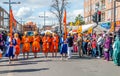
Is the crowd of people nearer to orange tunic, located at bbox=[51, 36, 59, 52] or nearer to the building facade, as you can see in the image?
orange tunic, located at bbox=[51, 36, 59, 52]

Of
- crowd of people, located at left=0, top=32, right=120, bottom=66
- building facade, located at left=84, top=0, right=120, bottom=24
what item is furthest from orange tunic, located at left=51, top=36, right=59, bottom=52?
building facade, located at left=84, top=0, right=120, bottom=24

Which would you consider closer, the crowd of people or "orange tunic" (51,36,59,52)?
the crowd of people

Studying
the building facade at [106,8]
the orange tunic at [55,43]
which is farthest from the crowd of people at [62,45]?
the building facade at [106,8]

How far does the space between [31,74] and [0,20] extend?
95.3 m

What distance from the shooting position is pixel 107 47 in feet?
75.2

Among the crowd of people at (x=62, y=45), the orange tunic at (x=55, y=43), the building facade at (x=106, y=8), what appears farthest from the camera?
the building facade at (x=106, y=8)

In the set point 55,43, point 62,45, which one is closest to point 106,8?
point 55,43

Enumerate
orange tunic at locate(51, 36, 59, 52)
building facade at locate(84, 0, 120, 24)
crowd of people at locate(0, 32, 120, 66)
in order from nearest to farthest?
crowd of people at locate(0, 32, 120, 66)
orange tunic at locate(51, 36, 59, 52)
building facade at locate(84, 0, 120, 24)

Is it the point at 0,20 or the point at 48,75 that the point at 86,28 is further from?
the point at 0,20

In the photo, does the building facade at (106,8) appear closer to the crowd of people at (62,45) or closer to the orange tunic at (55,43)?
the crowd of people at (62,45)

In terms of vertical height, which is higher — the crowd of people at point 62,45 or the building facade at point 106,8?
the building facade at point 106,8

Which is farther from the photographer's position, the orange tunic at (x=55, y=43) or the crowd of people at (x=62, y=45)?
the orange tunic at (x=55, y=43)

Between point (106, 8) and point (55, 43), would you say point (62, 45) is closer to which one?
point (55, 43)

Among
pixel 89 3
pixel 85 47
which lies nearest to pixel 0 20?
pixel 89 3
